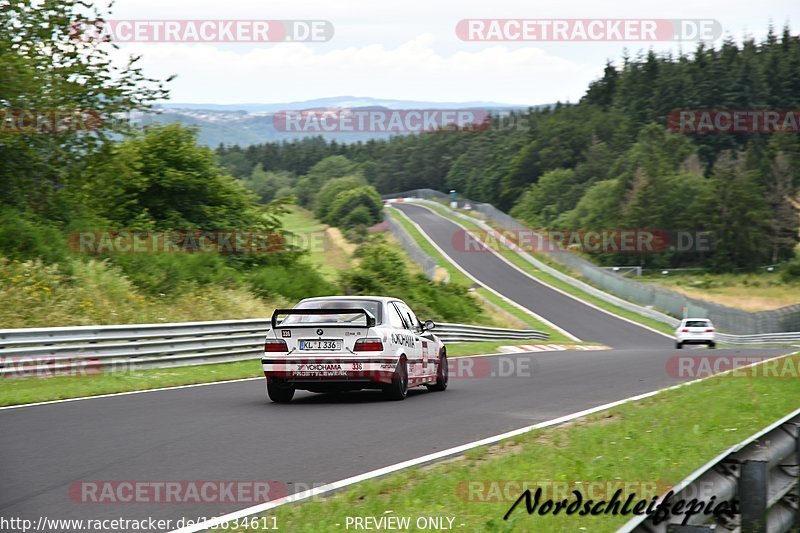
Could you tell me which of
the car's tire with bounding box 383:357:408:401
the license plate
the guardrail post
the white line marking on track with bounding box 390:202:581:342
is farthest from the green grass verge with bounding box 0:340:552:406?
the white line marking on track with bounding box 390:202:581:342

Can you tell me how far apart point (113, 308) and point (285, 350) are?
1253cm

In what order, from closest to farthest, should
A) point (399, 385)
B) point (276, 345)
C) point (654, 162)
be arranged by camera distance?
1. point (276, 345)
2. point (399, 385)
3. point (654, 162)

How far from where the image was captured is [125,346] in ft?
62.5

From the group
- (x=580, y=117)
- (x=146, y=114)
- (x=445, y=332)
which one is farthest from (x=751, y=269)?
(x=146, y=114)

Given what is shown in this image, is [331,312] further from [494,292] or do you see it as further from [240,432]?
[494,292]

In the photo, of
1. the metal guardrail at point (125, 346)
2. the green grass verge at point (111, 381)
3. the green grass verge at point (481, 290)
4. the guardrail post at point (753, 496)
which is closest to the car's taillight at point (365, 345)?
the green grass verge at point (111, 381)

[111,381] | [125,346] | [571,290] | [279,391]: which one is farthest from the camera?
[571,290]

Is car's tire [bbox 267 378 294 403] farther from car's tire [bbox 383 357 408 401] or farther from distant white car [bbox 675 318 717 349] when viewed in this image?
distant white car [bbox 675 318 717 349]

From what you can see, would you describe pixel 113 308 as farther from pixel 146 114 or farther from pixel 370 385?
pixel 370 385

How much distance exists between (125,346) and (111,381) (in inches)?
88.2

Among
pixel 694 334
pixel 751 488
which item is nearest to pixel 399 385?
pixel 751 488

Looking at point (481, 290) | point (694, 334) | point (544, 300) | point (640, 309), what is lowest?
point (640, 309)

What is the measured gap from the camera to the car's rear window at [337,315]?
46.5ft

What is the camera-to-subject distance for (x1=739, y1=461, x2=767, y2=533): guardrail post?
16.4 feet
